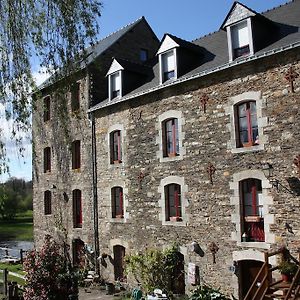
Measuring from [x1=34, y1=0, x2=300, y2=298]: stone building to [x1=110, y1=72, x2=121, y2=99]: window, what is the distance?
39mm

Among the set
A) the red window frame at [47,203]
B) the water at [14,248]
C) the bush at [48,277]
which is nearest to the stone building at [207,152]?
the bush at [48,277]

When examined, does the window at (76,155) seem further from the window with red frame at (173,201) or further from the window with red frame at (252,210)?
the window with red frame at (252,210)

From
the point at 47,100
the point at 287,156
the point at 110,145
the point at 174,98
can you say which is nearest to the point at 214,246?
the point at 287,156

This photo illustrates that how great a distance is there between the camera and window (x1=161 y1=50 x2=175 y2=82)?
44.6 ft

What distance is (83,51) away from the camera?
1015 cm

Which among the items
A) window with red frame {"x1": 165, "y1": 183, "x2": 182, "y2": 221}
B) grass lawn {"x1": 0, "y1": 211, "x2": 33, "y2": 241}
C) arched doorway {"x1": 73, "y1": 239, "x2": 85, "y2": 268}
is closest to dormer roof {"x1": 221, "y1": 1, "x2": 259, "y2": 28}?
window with red frame {"x1": 165, "y1": 183, "x2": 182, "y2": 221}

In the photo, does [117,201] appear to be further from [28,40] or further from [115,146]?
[28,40]

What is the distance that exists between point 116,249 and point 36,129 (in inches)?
320

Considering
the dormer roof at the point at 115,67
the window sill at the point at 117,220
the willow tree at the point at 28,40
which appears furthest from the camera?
the dormer roof at the point at 115,67

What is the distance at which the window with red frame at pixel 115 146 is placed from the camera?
1553 centimetres

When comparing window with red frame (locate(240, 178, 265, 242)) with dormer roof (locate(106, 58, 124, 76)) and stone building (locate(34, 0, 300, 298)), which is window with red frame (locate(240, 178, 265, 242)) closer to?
stone building (locate(34, 0, 300, 298))

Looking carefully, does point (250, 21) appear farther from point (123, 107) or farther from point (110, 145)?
point (110, 145)

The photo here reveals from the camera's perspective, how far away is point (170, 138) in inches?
531

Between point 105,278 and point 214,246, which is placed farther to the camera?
point 105,278
